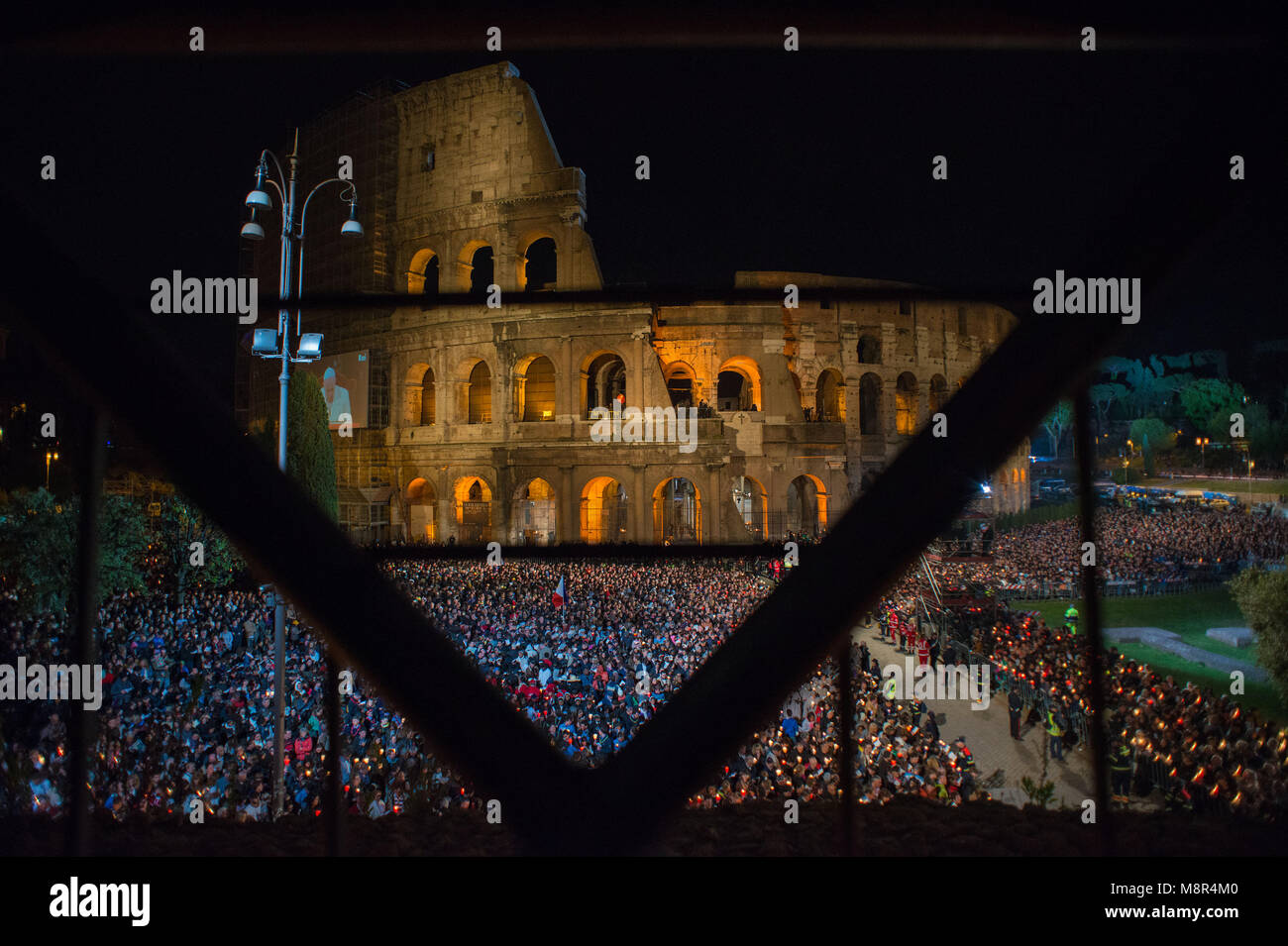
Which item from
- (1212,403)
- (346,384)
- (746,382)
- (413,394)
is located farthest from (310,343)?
(1212,403)

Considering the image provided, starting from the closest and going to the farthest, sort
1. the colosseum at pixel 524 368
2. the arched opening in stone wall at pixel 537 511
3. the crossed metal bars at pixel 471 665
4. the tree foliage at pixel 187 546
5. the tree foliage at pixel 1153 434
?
the crossed metal bars at pixel 471 665 < the tree foliage at pixel 187 546 < the colosseum at pixel 524 368 < the arched opening in stone wall at pixel 537 511 < the tree foliage at pixel 1153 434

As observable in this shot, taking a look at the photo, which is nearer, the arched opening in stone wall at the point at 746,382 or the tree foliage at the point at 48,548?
the tree foliage at the point at 48,548

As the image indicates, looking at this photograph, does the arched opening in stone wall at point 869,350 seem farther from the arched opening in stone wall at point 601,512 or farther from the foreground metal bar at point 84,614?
the foreground metal bar at point 84,614

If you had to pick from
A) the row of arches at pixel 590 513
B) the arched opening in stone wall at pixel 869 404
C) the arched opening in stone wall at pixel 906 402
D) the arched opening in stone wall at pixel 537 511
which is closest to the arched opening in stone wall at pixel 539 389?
the arched opening in stone wall at pixel 537 511

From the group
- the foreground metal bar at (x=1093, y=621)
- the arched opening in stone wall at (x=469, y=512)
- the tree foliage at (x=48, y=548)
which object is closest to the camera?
the foreground metal bar at (x=1093, y=621)

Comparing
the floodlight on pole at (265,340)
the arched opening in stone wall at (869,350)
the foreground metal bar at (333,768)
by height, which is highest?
the arched opening in stone wall at (869,350)

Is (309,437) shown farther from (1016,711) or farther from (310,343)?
(1016,711)
